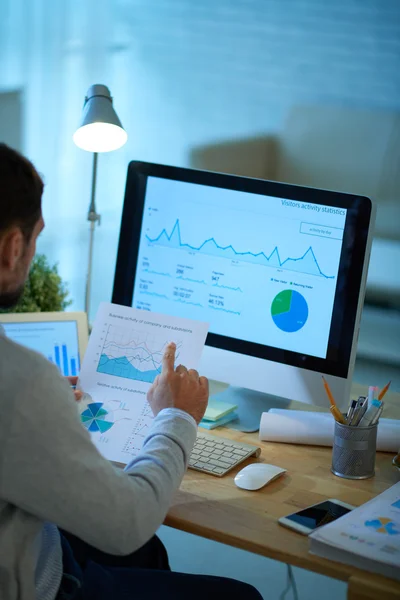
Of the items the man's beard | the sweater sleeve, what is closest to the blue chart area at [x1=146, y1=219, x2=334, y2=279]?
the man's beard

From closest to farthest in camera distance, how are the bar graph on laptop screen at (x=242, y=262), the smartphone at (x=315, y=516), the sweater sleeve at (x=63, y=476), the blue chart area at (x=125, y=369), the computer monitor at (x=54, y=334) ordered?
the sweater sleeve at (x=63, y=476) → the smartphone at (x=315, y=516) → the blue chart area at (x=125, y=369) → the bar graph on laptop screen at (x=242, y=262) → the computer monitor at (x=54, y=334)

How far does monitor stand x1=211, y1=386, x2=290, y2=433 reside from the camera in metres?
1.63

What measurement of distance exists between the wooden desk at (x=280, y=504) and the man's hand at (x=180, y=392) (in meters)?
0.14

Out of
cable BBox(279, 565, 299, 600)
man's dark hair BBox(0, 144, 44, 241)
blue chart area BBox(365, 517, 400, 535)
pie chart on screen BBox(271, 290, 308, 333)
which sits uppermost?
man's dark hair BBox(0, 144, 44, 241)

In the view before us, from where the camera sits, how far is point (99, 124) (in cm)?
194

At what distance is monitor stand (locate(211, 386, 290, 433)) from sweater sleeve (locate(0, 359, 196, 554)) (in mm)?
597

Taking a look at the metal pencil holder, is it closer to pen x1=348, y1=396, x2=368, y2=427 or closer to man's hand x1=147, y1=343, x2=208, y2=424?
pen x1=348, y1=396, x2=368, y2=427

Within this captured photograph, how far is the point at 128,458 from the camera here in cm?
135

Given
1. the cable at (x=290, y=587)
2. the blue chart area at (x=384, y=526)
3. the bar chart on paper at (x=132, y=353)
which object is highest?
the bar chart on paper at (x=132, y=353)

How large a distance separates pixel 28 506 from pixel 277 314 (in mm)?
752

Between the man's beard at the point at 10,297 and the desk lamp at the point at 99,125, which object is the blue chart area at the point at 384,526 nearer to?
the man's beard at the point at 10,297

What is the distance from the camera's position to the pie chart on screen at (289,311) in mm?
1574

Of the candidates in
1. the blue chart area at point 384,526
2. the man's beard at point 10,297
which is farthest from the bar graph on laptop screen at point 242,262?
the man's beard at point 10,297

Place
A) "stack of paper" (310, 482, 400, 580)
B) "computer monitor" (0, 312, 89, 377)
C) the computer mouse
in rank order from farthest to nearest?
"computer monitor" (0, 312, 89, 377) < the computer mouse < "stack of paper" (310, 482, 400, 580)
